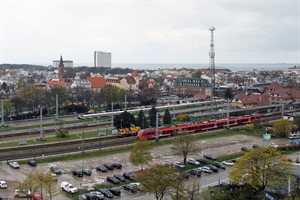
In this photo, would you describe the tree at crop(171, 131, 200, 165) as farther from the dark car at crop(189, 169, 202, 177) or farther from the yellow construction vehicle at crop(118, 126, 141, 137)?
the yellow construction vehicle at crop(118, 126, 141, 137)

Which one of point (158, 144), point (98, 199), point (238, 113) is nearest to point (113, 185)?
point (98, 199)

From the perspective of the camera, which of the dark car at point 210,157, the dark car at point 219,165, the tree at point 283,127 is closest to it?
the dark car at point 219,165

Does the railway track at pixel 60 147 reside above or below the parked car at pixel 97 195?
above

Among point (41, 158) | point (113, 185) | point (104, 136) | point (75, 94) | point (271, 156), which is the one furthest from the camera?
point (75, 94)

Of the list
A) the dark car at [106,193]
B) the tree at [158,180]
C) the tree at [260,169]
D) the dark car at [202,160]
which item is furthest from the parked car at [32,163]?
the tree at [260,169]

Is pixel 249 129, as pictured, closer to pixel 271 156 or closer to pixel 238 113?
pixel 238 113

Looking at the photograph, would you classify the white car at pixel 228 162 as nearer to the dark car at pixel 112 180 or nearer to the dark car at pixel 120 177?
the dark car at pixel 120 177

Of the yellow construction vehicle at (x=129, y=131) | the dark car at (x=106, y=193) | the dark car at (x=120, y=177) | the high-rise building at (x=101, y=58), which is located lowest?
the dark car at (x=106, y=193)

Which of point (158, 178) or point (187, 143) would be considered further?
point (187, 143)
